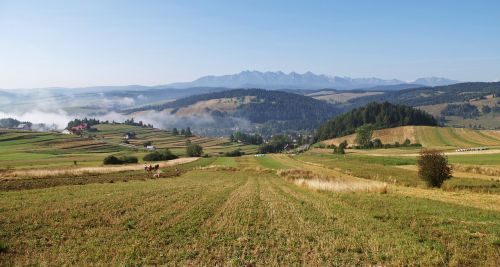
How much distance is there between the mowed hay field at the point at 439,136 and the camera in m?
146

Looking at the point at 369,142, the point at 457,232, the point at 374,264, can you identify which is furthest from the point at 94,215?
the point at 369,142

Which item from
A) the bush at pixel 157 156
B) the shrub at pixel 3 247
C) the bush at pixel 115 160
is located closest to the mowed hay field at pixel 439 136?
the bush at pixel 157 156

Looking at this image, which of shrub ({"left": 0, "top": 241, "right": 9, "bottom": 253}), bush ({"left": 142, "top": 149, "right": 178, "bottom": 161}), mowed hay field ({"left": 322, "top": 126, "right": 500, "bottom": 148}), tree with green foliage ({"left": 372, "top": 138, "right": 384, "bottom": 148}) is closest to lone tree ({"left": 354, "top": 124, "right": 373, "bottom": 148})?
tree with green foliage ({"left": 372, "top": 138, "right": 384, "bottom": 148})

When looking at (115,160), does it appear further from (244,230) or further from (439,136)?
(439,136)

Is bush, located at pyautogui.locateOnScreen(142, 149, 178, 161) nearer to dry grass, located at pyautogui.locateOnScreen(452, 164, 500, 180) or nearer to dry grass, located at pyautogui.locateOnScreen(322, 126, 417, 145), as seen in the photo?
dry grass, located at pyautogui.locateOnScreen(452, 164, 500, 180)

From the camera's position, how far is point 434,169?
41.0 meters

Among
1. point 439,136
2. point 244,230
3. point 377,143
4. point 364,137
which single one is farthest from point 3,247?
point 439,136

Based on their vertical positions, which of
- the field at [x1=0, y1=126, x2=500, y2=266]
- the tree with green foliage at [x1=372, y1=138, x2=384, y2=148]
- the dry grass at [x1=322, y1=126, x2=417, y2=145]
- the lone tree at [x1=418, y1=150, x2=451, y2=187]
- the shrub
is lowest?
the tree with green foliage at [x1=372, y1=138, x2=384, y2=148]

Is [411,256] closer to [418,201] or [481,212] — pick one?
[481,212]

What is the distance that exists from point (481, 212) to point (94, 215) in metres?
21.6

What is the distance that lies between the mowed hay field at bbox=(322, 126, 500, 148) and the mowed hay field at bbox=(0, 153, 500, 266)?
129716 millimetres

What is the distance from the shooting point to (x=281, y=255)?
14422 mm

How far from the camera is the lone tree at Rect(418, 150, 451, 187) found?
4088 centimetres

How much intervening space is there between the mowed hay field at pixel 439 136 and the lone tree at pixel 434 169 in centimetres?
10727
